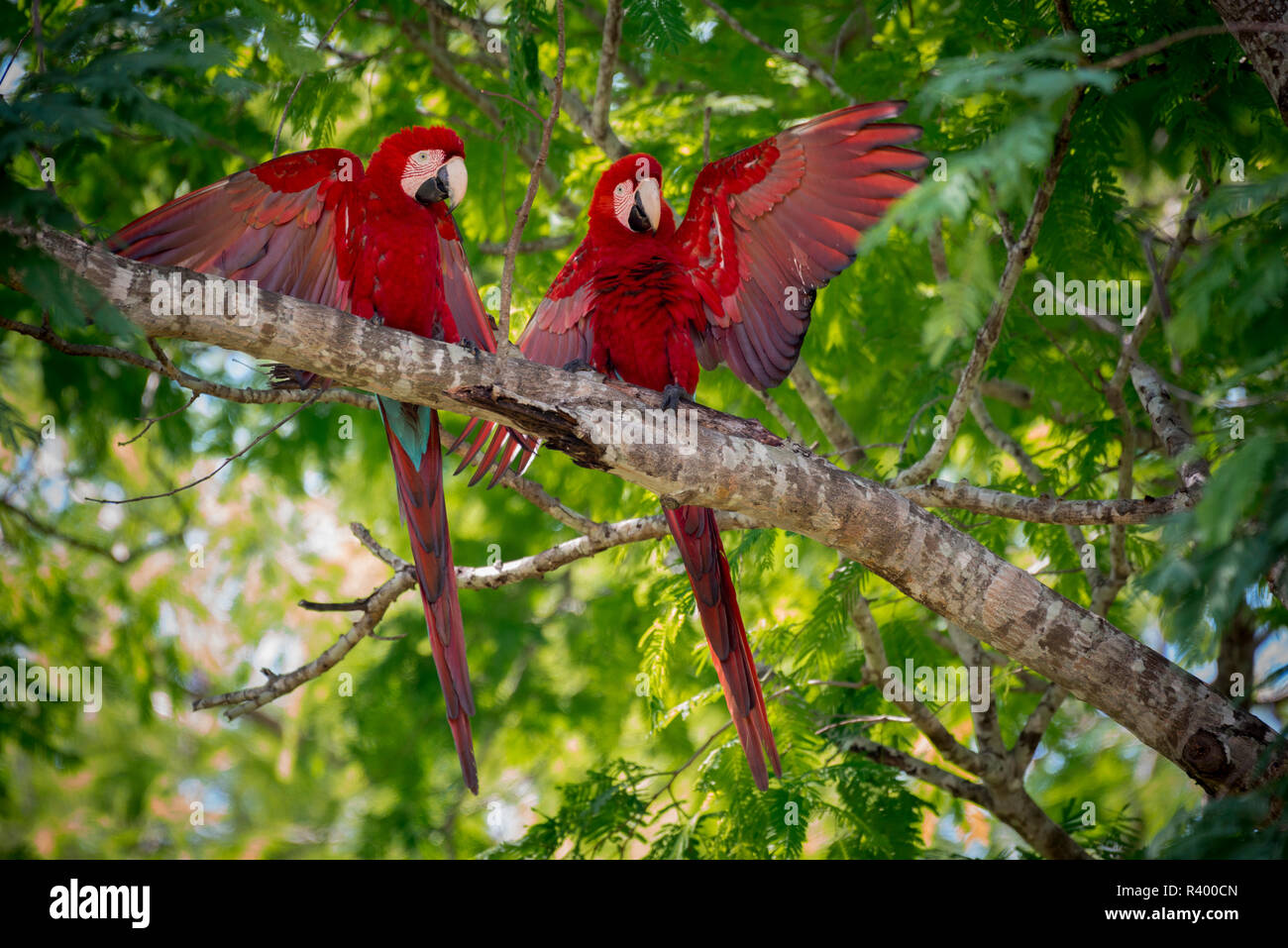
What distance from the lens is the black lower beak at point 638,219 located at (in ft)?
10.8

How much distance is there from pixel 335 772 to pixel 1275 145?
7.44 metres

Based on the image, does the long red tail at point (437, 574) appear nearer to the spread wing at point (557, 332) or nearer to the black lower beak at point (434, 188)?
the spread wing at point (557, 332)

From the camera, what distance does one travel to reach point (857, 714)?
4.00 metres

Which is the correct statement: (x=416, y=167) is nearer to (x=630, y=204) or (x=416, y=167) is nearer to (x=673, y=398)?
(x=630, y=204)

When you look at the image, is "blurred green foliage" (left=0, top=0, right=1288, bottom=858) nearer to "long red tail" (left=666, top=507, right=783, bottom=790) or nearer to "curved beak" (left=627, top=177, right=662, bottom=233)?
"long red tail" (left=666, top=507, right=783, bottom=790)

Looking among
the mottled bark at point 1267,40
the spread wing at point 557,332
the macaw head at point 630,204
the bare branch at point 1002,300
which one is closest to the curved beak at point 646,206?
the macaw head at point 630,204

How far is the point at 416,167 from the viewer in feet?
10.8

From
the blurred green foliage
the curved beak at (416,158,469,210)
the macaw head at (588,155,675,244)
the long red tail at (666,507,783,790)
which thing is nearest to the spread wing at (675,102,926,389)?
the macaw head at (588,155,675,244)

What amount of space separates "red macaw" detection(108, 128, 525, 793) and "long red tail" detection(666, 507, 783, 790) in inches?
25.3

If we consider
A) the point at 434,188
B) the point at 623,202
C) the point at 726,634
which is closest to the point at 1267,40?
the point at 623,202

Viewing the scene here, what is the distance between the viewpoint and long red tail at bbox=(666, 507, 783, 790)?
123 inches

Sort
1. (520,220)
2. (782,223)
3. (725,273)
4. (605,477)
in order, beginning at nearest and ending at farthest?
(520,220) < (782,223) < (725,273) < (605,477)

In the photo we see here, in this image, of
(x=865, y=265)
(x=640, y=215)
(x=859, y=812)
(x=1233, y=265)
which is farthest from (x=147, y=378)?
(x=1233, y=265)

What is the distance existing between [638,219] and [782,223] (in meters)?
0.48
